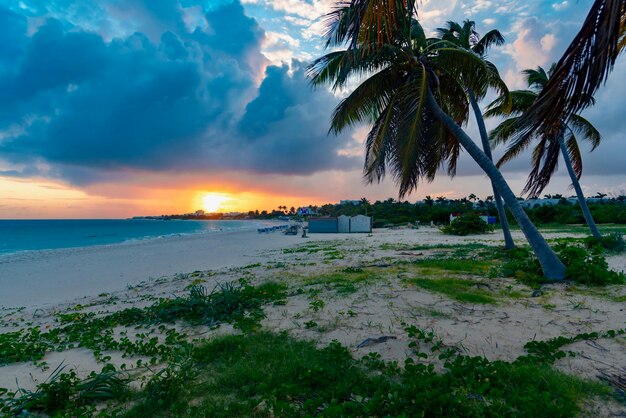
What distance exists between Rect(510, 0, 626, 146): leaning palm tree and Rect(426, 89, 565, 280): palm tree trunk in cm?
427

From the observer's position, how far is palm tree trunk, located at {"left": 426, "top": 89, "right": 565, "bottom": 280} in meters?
7.43

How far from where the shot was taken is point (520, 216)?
→ 776cm

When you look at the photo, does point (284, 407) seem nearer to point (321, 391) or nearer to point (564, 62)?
point (321, 391)

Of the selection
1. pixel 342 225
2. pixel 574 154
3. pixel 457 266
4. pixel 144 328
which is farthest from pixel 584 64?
pixel 342 225

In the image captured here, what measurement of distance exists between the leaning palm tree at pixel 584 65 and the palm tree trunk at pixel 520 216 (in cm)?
427

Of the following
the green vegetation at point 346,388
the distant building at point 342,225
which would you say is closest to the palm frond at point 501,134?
the green vegetation at point 346,388

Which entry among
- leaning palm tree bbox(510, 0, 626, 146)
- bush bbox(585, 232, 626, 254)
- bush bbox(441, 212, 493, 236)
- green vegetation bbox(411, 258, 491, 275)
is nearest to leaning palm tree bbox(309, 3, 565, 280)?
green vegetation bbox(411, 258, 491, 275)

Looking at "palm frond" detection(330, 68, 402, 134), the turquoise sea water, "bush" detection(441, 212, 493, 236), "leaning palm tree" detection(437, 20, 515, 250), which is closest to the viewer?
"palm frond" detection(330, 68, 402, 134)

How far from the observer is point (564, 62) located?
3439mm

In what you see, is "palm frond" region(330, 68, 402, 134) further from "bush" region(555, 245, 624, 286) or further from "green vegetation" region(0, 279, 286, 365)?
"bush" region(555, 245, 624, 286)

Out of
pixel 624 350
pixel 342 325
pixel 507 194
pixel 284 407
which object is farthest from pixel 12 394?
pixel 507 194

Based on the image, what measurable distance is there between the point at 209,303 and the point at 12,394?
319cm

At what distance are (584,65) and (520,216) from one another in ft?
17.5

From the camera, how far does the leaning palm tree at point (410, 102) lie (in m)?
8.16
